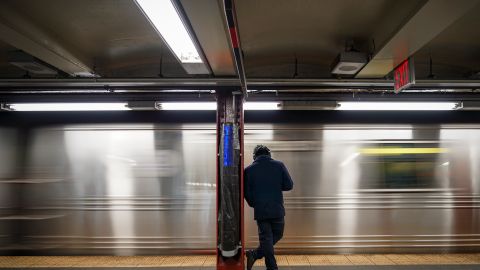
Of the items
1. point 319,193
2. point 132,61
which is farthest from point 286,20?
point 319,193

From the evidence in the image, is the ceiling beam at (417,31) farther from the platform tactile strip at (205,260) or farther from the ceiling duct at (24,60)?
the ceiling duct at (24,60)

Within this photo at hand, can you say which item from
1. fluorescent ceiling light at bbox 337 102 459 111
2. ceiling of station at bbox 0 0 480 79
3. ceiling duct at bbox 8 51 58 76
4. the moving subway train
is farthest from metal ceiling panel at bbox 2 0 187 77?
fluorescent ceiling light at bbox 337 102 459 111

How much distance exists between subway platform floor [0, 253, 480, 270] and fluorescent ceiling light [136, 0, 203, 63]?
3195 millimetres

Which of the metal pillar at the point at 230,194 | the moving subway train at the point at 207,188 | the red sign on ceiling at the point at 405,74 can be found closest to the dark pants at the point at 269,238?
the metal pillar at the point at 230,194

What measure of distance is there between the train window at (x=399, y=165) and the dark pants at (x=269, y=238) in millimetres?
2272

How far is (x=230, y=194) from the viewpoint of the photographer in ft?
13.5

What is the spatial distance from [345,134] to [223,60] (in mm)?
3040

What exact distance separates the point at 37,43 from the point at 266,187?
301 cm

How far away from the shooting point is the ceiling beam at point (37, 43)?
3082 mm

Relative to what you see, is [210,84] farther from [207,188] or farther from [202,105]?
[207,188]

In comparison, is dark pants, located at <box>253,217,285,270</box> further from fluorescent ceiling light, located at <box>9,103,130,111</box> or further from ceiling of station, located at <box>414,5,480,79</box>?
ceiling of station, located at <box>414,5,480,79</box>

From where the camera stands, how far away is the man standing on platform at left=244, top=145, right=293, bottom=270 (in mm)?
3840

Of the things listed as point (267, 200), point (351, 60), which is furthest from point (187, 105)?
point (351, 60)

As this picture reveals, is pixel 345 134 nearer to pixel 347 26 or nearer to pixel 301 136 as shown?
pixel 301 136
